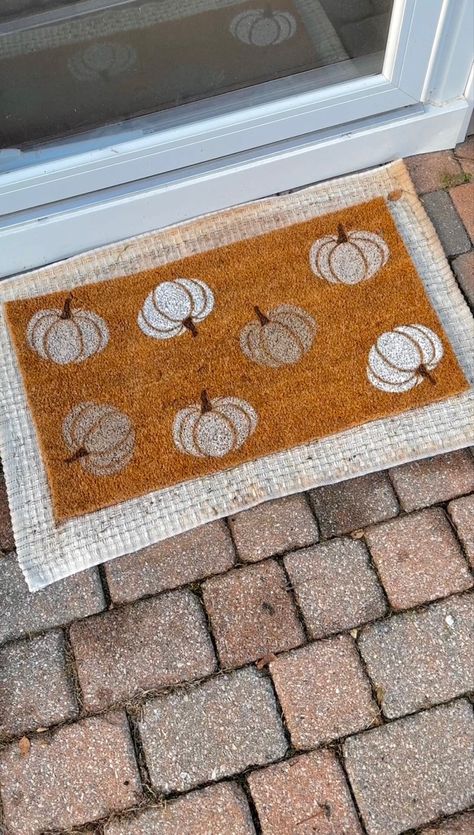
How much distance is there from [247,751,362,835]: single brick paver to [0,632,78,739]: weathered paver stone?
19.0 inches

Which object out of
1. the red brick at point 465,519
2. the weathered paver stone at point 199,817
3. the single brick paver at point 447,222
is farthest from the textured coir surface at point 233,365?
the weathered paver stone at point 199,817

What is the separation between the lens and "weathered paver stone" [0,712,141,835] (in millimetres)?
1614

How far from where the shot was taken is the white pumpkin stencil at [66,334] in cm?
200

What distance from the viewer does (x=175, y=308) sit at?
2.03 m

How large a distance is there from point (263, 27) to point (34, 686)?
69.4 inches

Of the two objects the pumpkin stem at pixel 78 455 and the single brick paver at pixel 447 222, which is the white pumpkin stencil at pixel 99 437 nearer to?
the pumpkin stem at pixel 78 455

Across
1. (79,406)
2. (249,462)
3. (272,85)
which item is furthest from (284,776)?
(272,85)

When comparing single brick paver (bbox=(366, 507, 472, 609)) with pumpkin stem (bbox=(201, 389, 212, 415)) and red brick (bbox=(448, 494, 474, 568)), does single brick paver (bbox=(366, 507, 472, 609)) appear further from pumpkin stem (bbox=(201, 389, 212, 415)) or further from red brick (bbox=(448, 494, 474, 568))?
pumpkin stem (bbox=(201, 389, 212, 415))

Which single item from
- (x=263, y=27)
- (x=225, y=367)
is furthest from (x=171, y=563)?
(x=263, y=27)

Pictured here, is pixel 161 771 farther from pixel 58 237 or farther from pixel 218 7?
pixel 218 7

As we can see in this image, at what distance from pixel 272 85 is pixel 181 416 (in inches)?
37.1

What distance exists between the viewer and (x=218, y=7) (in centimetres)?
178

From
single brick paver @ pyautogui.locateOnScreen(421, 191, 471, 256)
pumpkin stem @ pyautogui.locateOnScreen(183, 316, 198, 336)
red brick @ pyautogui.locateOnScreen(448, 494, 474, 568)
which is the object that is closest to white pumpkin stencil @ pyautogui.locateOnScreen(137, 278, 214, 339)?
pumpkin stem @ pyautogui.locateOnScreen(183, 316, 198, 336)

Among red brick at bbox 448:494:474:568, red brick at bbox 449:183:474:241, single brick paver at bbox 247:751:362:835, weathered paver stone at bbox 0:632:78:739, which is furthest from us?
red brick at bbox 449:183:474:241
